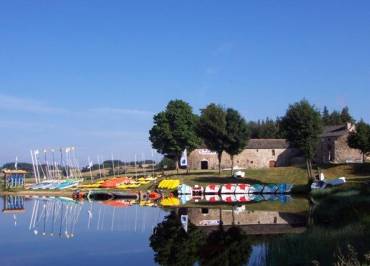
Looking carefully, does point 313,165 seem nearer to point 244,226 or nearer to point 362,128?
point 362,128

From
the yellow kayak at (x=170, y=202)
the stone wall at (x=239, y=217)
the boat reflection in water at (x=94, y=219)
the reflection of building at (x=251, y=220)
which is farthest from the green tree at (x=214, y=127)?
the stone wall at (x=239, y=217)

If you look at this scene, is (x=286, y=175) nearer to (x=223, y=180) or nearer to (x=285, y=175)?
(x=285, y=175)

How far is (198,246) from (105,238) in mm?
8828

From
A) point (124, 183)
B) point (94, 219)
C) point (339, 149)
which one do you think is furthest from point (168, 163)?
point (94, 219)

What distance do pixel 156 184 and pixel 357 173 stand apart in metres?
30.8

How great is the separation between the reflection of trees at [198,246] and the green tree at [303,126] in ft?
128

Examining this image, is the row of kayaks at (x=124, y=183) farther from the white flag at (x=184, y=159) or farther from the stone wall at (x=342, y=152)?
the stone wall at (x=342, y=152)

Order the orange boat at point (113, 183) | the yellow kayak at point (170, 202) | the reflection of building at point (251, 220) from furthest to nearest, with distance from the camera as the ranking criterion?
the orange boat at point (113, 183) → the yellow kayak at point (170, 202) → the reflection of building at point (251, 220)

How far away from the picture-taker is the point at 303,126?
75812 mm

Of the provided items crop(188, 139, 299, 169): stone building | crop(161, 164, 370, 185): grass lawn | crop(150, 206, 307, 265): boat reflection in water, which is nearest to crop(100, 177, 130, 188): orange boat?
crop(161, 164, 370, 185): grass lawn

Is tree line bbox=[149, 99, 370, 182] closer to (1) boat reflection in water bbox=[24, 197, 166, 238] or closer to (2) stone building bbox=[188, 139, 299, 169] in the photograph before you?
(2) stone building bbox=[188, 139, 299, 169]

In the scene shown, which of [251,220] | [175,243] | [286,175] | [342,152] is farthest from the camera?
[342,152]

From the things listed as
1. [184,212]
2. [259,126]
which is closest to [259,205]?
[184,212]

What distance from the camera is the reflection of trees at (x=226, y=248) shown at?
26.8 m
